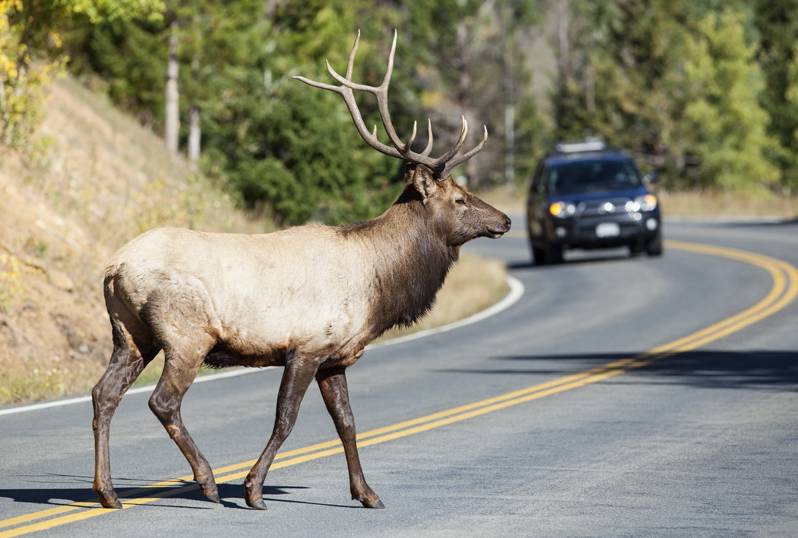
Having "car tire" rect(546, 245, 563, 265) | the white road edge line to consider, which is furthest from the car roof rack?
the white road edge line

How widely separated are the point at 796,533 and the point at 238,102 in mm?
23152

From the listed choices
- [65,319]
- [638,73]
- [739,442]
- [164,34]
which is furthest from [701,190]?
[739,442]

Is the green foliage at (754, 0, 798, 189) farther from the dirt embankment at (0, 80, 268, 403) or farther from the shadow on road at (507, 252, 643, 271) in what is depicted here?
the dirt embankment at (0, 80, 268, 403)

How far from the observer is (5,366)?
52.0ft

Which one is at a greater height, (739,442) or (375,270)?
(375,270)

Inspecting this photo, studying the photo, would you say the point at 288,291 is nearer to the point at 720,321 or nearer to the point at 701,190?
the point at 720,321

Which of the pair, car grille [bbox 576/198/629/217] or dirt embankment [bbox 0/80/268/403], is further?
car grille [bbox 576/198/629/217]

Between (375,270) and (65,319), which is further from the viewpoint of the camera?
(65,319)

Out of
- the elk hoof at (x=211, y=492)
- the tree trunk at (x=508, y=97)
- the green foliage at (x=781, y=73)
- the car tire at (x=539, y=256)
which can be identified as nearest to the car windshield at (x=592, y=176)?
the car tire at (x=539, y=256)

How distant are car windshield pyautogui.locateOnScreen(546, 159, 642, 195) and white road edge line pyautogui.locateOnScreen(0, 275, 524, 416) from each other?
2.10m

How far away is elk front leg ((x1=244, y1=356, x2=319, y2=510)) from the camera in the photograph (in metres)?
8.82

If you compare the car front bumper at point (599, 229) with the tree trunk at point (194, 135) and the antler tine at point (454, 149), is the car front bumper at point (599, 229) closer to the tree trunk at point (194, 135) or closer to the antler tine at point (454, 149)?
the tree trunk at point (194, 135)

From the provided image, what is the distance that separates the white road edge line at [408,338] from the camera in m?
14.1

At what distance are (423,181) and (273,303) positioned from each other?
121 centimetres
